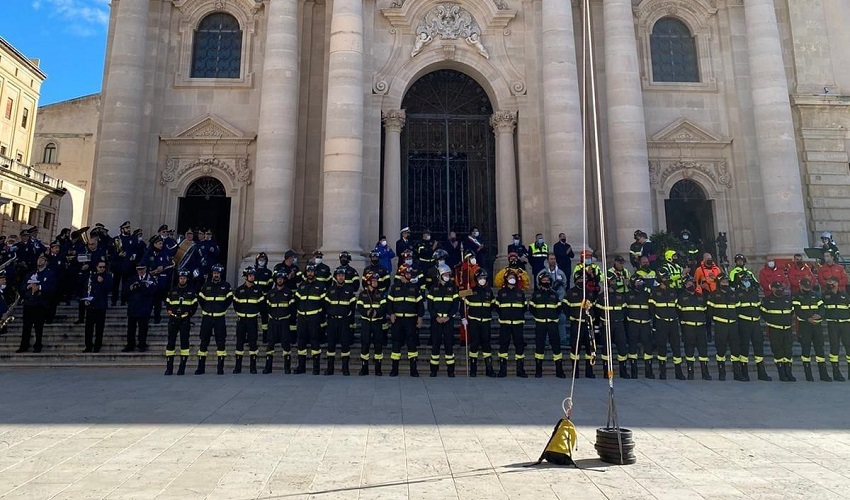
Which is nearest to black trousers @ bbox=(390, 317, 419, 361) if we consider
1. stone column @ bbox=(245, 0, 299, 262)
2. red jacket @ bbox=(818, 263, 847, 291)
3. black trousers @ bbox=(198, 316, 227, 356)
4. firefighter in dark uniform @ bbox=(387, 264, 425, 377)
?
firefighter in dark uniform @ bbox=(387, 264, 425, 377)

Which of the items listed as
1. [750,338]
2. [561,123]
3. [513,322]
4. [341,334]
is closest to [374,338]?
[341,334]

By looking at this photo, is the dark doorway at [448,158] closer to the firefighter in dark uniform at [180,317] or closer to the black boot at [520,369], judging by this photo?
the black boot at [520,369]

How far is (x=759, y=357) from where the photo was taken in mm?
10078

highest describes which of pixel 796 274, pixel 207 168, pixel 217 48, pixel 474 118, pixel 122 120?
pixel 217 48

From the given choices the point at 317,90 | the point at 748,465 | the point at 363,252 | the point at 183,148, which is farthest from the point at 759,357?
the point at 183,148

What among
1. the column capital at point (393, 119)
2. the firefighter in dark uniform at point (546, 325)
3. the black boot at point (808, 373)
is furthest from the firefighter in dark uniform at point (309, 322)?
the black boot at point (808, 373)

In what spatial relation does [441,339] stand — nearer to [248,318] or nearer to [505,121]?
[248,318]

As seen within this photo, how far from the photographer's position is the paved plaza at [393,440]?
4168mm

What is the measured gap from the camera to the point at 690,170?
58.6 feet

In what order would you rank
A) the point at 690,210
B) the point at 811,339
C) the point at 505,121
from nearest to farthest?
the point at 811,339
the point at 505,121
the point at 690,210

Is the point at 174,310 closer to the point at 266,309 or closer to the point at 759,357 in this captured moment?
the point at 266,309

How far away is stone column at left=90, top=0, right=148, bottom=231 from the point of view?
16.0 metres

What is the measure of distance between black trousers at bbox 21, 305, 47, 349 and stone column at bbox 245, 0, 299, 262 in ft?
17.4

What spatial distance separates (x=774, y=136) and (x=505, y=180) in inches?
341
